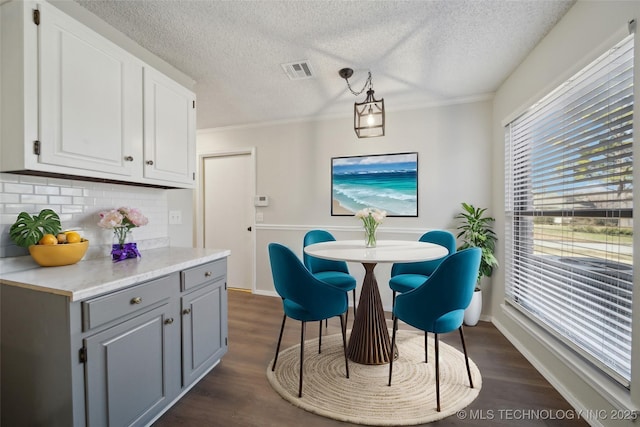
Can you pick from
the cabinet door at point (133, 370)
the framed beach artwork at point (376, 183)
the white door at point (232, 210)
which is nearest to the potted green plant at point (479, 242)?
the framed beach artwork at point (376, 183)

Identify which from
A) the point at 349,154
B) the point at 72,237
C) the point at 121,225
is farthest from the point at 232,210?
the point at 72,237

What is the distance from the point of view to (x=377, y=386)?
1.85 m

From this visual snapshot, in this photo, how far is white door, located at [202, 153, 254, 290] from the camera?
4070 millimetres

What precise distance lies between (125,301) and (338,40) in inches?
84.3

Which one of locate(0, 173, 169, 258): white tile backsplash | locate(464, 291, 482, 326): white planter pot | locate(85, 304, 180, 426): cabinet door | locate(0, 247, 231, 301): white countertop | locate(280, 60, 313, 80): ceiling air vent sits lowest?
locate(464, 291, 482, 326): white planter pot

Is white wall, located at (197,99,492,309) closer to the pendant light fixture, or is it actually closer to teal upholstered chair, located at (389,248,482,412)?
the pendant light fixture

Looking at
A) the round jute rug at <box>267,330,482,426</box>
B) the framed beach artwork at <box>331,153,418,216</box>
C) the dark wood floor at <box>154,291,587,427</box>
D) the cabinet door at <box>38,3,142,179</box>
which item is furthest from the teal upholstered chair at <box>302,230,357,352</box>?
the cabinet door at <box>38,3,142,179</box>

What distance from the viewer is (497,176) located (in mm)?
2873

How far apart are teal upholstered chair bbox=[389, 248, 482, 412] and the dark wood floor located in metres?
0.42

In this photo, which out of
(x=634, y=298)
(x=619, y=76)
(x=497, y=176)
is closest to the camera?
(x=634, y=298)

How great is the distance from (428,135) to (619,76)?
1853 mm

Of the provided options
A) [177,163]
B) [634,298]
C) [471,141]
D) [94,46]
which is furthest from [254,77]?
[634,298]

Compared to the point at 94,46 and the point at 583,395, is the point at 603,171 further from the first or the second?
the point at 94,46

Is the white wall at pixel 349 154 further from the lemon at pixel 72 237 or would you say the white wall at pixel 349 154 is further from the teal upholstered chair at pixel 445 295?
the lemon at pixel 72 237
